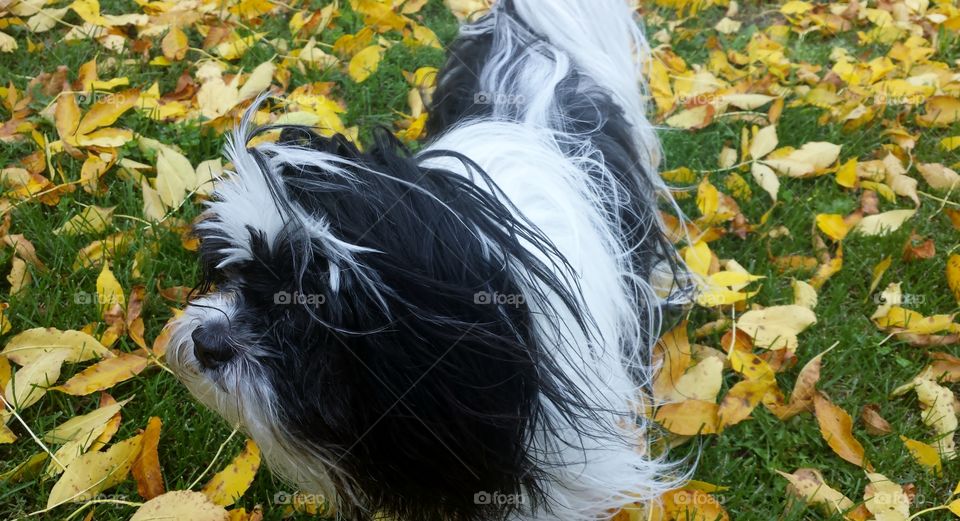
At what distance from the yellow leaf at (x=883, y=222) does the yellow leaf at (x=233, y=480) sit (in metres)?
2.28

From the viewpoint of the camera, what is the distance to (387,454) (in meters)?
1.50

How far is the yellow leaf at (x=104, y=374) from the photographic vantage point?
223cm

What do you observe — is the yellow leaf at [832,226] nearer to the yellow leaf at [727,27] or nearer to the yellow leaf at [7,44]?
the yellow leaf at [727,27]

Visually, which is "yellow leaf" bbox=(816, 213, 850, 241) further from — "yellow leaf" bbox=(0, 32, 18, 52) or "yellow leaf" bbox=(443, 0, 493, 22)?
"yellow leaf" bbox=(0, 32, 18, 52)

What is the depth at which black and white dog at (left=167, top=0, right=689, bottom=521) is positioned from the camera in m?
1.36

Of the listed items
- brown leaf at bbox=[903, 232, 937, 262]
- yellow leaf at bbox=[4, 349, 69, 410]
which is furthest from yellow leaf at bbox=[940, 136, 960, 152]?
yellow leaf at bbox=[4, 349, 69, 410]

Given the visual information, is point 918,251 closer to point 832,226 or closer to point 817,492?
point 832,226

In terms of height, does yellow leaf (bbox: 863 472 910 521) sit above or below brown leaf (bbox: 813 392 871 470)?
below

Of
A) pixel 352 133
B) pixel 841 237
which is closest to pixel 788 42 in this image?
pixel 841 237

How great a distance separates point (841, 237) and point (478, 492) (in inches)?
76.6

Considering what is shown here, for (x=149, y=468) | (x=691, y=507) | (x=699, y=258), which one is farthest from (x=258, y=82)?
(x=691, y=507)

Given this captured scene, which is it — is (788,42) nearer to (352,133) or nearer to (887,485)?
(352,133)

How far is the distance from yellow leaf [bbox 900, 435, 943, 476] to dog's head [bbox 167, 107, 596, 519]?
127cm

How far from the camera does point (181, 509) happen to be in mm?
1926
